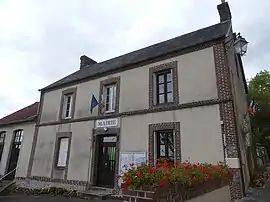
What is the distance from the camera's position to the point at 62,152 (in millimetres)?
12227

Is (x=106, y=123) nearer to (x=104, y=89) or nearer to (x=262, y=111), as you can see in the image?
(x=104, y=89)

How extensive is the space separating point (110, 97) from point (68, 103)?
10.9 ft

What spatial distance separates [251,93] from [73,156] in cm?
1793

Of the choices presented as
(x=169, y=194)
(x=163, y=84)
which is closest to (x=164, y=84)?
(x=163, y=84)

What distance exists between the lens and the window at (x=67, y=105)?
12.9 m

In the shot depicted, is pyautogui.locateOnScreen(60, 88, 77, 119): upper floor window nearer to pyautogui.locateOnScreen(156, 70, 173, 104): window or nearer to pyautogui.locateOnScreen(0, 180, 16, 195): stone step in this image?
pyautogui.locateOnScreen(0, 180, 16, 195): stone step

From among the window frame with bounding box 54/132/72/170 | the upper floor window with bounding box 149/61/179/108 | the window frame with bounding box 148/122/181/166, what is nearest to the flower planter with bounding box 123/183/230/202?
the window frame with bounding box 148/122/181/166

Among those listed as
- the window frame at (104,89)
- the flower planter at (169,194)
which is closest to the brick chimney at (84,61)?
the window frame at (104,89)

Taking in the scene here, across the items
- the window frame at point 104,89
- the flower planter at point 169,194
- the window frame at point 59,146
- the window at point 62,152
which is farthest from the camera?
the window at point 62,152

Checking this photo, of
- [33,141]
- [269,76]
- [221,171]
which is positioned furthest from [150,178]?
[269,76]

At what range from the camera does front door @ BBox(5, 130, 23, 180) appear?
14096mm

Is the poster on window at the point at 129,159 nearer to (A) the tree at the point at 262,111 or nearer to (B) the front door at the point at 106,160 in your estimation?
(B) the front door at the point at 106,160

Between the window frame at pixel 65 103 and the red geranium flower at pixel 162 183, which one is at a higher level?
the window frame at pixel 65 103

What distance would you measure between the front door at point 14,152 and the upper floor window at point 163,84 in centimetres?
996
